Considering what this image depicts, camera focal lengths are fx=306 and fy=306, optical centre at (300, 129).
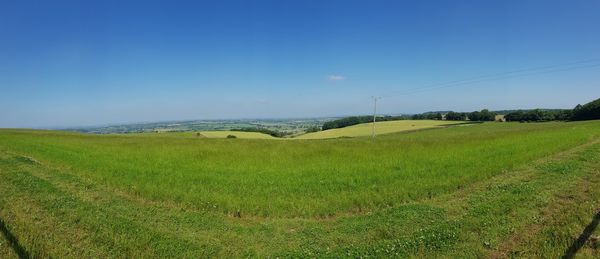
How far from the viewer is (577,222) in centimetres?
739

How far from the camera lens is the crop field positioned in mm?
6652

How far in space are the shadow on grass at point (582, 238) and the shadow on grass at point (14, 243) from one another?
10705 mm

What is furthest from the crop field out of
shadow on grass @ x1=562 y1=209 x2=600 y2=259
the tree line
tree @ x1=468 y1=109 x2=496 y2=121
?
tree @ x1=468 y1=109 x2=496 y2=121

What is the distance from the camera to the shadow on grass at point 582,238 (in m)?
6.07

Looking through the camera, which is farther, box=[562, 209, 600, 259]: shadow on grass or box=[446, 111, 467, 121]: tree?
box=[446, 111, 467, 121]: tree

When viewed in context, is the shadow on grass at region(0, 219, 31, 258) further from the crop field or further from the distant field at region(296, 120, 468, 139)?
the distant field at region(296, 120, 468, 139)

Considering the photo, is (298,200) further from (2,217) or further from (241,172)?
(2,217)

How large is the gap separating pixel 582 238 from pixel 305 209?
6497mm

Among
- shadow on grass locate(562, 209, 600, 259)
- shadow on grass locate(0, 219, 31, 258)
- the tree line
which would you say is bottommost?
shadow on grass locate(562, 209, 600, 259)

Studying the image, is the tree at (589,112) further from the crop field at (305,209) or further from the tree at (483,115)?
the crop field at (305,209)

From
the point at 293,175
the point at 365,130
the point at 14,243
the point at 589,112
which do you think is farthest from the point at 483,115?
the point at 14,243

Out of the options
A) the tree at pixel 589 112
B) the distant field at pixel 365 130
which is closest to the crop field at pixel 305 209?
the distant field at pixel 365 130

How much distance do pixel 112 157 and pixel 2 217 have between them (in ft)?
38.8

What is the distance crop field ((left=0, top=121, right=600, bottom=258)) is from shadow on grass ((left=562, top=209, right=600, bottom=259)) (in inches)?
1.4
